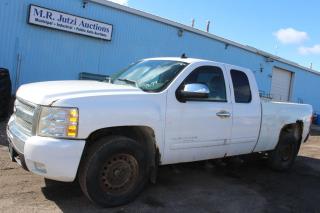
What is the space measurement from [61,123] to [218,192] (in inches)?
109

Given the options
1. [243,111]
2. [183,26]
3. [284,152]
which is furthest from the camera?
[183,26]

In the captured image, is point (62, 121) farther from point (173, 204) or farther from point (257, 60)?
point (257, 60)

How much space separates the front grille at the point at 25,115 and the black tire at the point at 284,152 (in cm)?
488

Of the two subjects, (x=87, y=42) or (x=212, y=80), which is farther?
(x=87, y=42)

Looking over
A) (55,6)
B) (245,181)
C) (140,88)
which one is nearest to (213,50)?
(55,6)

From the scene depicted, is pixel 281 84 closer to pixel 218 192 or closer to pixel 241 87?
pixel 241 87

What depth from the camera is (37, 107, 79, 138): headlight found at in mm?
4398

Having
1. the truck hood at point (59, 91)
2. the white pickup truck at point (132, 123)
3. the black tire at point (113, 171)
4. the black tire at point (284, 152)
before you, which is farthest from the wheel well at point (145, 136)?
the black tire at point (284, 152)

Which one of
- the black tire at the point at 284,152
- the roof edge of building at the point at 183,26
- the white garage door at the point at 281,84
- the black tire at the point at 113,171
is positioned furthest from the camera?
the white garage door at the point at 281,84

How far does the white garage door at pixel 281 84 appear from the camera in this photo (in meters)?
25.9

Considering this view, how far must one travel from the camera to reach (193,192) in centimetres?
588

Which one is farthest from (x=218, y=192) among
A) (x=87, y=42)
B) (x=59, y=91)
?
(x=87, y=42)

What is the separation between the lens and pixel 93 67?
14555mm

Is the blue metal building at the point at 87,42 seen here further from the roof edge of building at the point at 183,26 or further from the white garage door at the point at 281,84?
the white garage door at the point at 281,84
